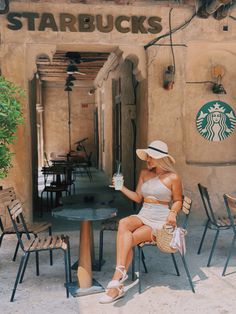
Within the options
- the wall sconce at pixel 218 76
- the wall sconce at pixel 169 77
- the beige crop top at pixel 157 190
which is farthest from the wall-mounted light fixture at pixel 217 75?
the beige crop top at pixel 157 190

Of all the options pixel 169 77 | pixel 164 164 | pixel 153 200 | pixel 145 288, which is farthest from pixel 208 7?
pixel 145 288

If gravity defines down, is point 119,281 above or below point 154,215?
below

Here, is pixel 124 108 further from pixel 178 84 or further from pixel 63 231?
pixel 63 231

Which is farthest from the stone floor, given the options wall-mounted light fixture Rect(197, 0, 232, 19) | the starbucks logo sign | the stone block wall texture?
wall-mounted light fixture Rect(197, 0, 232, 19)

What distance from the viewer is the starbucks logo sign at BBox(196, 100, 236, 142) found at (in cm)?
562

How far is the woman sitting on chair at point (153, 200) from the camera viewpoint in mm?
3371

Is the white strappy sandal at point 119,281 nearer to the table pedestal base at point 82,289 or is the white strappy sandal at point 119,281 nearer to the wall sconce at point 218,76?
the table pedestal base at point 82,289

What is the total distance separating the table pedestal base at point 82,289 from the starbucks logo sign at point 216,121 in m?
3.03

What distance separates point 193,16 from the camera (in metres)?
5.30

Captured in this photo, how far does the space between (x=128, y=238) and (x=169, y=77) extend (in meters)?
2.66

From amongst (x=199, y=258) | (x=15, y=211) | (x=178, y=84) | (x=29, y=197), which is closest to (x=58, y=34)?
(x=178, y=84)

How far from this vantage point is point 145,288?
3414mm

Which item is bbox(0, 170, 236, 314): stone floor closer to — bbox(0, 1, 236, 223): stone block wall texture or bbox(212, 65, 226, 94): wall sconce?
bbox(0, 1, 236, 223): stone block wall texture

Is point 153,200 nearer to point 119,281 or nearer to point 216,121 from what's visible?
point 119,281
